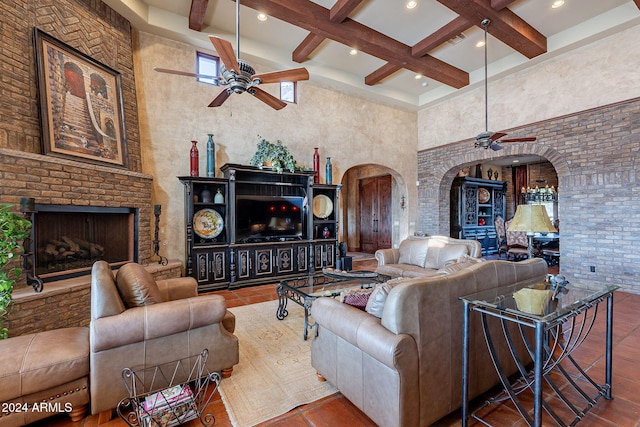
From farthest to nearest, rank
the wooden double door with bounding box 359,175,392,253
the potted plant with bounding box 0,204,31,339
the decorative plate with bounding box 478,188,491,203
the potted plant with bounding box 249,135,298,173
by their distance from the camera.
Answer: the decorative plate with bounding box 478,188,491,203, the wooden double door with bounding box 359,175,392,253, the potted plant with bounding box 249,135,298,173, the potted plant with bounding box 0,204,31,339

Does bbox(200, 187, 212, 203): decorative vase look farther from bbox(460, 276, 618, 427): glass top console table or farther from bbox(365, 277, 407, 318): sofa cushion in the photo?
bbox(460, 276, 618, 427): glass top console table

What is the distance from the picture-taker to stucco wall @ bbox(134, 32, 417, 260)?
4.88 metres

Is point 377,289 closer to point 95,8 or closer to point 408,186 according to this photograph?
point 95,8

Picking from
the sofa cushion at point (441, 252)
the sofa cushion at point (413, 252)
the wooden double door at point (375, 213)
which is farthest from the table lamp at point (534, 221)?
the wooden double door at point (375, 213)

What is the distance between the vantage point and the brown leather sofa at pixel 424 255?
432 centimetres

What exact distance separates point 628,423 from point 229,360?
2727 mm

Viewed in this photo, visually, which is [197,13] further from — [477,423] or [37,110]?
[477,423]

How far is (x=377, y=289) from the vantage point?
185 cm

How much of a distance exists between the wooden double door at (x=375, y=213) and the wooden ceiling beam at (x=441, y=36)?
4194 millimetres

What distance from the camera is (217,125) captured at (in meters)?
5.42

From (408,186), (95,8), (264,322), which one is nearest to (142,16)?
(95,8)

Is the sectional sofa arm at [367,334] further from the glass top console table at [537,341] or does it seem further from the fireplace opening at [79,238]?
the fireplace opening at [79,238]

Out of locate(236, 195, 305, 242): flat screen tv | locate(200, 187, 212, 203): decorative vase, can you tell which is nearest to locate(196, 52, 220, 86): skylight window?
locate(200, 187, 212, 203): decorative vase

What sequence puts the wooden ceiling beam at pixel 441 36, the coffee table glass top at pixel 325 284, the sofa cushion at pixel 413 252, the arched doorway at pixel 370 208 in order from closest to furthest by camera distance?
the coffee table glass top at pixel 325 284, the wooden ceiling beam at pixel 441 36, the sofa cushion at pixel 413 252, the arched doorway at pixel 370 208
